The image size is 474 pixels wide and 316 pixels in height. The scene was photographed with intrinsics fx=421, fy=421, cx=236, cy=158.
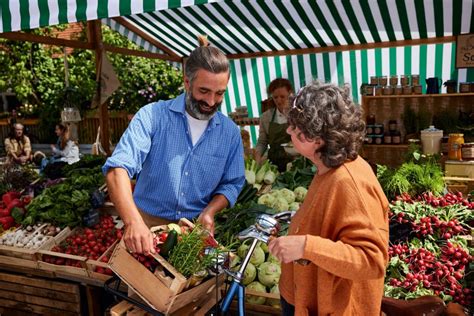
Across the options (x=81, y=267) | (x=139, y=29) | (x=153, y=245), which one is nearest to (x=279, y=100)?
(x=81, y=267)

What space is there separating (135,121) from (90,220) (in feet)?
6.42

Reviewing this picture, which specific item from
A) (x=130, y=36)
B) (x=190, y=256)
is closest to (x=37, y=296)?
(x=190, y=256)

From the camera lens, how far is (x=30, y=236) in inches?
146

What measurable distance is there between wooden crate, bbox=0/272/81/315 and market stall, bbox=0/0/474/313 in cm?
11

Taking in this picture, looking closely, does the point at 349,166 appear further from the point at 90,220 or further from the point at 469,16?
the point at 469,16

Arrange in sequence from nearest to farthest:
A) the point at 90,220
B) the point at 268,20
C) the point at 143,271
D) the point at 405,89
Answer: the point at 143,271
the point at 90,220
the point at 405,89
the point at 268,20

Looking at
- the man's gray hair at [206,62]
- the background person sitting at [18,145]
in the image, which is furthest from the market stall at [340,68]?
the background person sitting at [18,145]

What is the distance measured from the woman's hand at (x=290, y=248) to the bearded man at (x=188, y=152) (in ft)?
2.51

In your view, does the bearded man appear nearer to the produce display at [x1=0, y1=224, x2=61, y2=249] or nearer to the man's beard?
the man's beard

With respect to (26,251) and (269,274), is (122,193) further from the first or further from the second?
(26,251)

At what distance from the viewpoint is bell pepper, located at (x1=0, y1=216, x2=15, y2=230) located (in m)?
4.15

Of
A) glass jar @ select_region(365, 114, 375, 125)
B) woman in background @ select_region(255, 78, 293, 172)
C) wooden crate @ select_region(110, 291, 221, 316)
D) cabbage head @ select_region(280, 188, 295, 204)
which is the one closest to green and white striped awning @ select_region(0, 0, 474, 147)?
woman in background @ select_region(255, 78, 293, 172)

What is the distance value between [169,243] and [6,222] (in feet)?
10.2

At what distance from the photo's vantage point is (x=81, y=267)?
3166 mm
